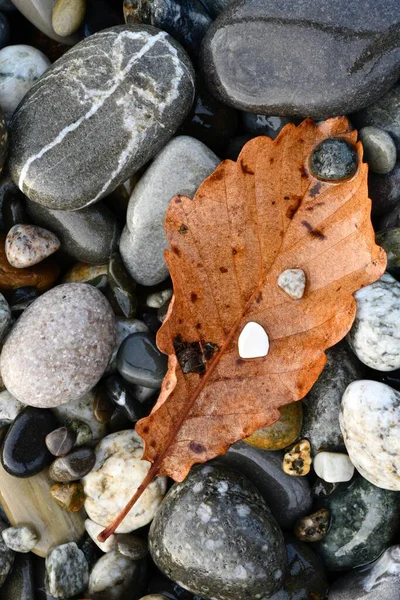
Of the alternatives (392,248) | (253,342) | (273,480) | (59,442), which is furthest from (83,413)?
(392,248)

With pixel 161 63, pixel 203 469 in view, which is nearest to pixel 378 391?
pixel 203 469

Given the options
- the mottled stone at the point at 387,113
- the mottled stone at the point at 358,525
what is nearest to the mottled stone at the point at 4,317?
the mottled stone at the point at 358,525

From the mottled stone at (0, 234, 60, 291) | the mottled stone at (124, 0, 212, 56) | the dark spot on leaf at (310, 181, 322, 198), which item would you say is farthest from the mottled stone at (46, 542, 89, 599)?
the mottled stone at (124, 0, 212, 56)

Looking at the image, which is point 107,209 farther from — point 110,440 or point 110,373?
point 110,440

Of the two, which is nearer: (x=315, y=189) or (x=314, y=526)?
(x=315, y=189)

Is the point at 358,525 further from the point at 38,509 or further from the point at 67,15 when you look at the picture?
the point at 67,15

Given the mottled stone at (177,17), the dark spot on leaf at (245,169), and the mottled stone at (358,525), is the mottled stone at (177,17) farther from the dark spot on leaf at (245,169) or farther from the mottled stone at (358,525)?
the mottled stone at (358,525)
